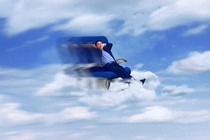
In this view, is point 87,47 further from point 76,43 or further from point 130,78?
point 130,78

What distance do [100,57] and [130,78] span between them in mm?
5516

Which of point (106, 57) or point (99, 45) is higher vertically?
point (99, 45)

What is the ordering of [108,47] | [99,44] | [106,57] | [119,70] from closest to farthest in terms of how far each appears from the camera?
[99,44] → [108,47] → [119,70] → [106,57]

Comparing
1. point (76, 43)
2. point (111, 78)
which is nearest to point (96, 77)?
point (111, 78)

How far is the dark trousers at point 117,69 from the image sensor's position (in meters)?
65.2

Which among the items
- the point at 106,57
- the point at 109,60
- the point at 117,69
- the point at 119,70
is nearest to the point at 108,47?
the point at 106,57

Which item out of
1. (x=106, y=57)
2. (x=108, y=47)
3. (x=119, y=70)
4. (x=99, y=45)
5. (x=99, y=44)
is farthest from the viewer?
(x=106, y=57)

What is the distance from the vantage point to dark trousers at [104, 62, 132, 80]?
65250 mm

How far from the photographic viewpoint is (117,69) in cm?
6550

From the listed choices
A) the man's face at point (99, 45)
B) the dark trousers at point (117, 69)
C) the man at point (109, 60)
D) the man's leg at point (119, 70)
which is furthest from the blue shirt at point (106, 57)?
the man's face at point (99, 45)

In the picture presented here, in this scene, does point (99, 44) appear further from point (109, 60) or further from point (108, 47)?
point (109, 60)

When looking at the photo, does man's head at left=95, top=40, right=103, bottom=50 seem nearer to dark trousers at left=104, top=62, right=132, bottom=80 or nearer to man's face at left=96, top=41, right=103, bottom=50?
man's face at left=96, top=41, right=103, bottom=50

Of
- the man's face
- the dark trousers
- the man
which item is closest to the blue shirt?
the man

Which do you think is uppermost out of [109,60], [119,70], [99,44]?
[99,44]
